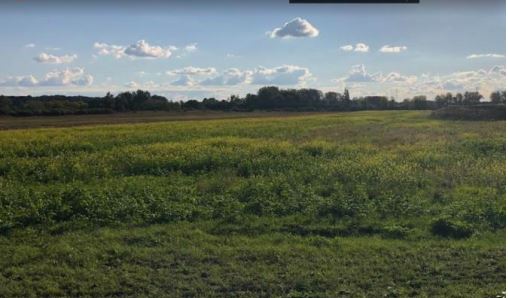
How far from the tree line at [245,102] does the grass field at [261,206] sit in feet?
0.48

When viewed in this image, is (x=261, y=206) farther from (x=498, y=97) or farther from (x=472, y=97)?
(x=498, y=97)

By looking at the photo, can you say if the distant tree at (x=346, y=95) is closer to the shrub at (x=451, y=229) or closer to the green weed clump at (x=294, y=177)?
the green weed clump at (x=294, y=177)

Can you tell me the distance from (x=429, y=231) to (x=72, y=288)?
9.62 feet

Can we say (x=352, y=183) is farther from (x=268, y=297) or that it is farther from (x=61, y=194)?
(x=61, y=194)

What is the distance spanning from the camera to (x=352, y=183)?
16.3 feet

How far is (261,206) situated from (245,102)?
1.01 meters

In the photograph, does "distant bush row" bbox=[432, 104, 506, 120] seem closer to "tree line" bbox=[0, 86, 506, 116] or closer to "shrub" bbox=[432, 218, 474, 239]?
"tree line" bbox=[0, 86, 506, 116]

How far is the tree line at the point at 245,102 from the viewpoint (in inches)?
174

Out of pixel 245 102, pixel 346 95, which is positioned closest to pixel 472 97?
pixel 346 95

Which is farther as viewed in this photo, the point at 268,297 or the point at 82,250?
the point at 82,250

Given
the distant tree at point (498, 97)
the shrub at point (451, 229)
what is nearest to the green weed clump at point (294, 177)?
the shrub at point (451, 229)

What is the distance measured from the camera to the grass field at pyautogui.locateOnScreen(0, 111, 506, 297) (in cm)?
383

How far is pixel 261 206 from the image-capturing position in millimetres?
4914

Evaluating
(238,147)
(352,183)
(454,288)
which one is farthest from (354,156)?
(454,288)
